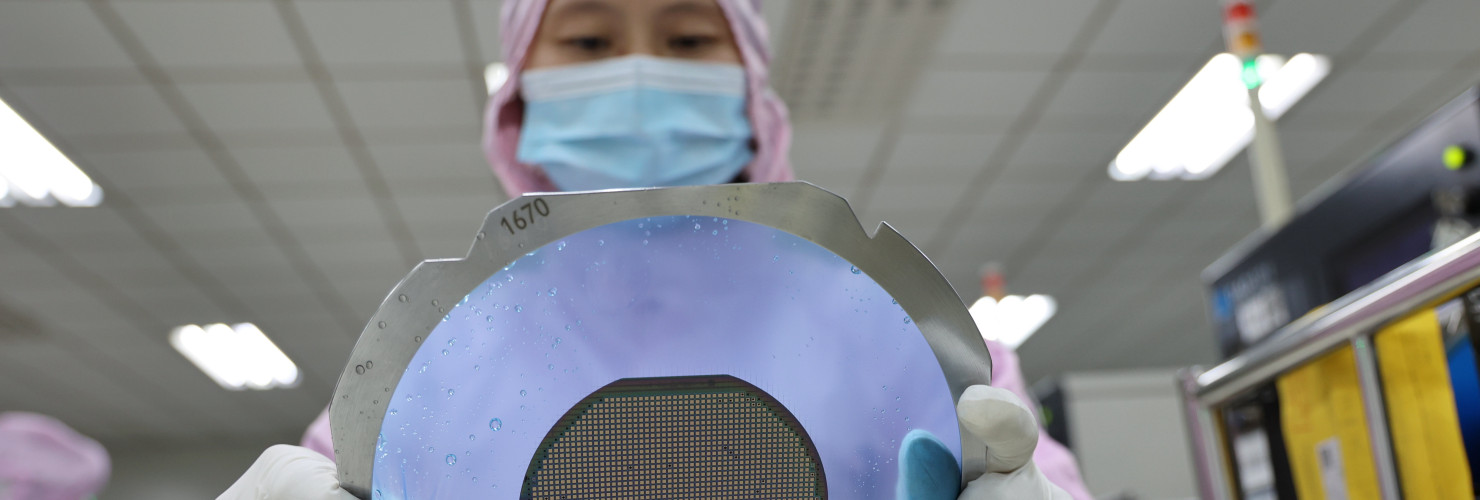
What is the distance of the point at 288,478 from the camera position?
0.47 meters

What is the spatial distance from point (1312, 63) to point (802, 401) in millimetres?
3385

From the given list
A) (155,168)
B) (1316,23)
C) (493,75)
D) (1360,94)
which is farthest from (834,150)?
(155,168)

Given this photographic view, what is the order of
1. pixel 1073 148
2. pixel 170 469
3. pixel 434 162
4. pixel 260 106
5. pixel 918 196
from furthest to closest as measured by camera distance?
pixel 170 469
pixel 918 196
pixel 1073 148
pixel 434 162
pixel 260 106

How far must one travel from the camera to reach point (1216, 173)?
4.03 metres

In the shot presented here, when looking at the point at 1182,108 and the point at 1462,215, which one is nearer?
the point at 1462,215

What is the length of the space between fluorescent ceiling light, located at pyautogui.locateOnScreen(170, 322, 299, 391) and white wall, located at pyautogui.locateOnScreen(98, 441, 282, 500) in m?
1.74

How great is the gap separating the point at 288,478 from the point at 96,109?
3.15 m

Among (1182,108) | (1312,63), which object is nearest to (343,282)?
(1182,108)

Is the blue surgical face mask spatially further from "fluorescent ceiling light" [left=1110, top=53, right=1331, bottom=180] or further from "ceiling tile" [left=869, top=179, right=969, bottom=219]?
"ceiling tile" [left=869, top=179, right=969, bottom=219]

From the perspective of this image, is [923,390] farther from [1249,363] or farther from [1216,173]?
[1216,173]

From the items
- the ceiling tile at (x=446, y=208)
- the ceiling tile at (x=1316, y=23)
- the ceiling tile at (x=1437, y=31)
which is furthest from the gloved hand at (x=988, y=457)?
the ceiling tile at (x=446, y=208)

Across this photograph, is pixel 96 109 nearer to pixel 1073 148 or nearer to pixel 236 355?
pixel 236 355

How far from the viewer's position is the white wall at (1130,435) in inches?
82.3

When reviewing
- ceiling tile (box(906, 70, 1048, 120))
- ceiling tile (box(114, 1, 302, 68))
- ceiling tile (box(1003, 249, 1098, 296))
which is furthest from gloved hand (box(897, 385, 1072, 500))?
ceiling tile (box(1003, 249, 1098, 296))
